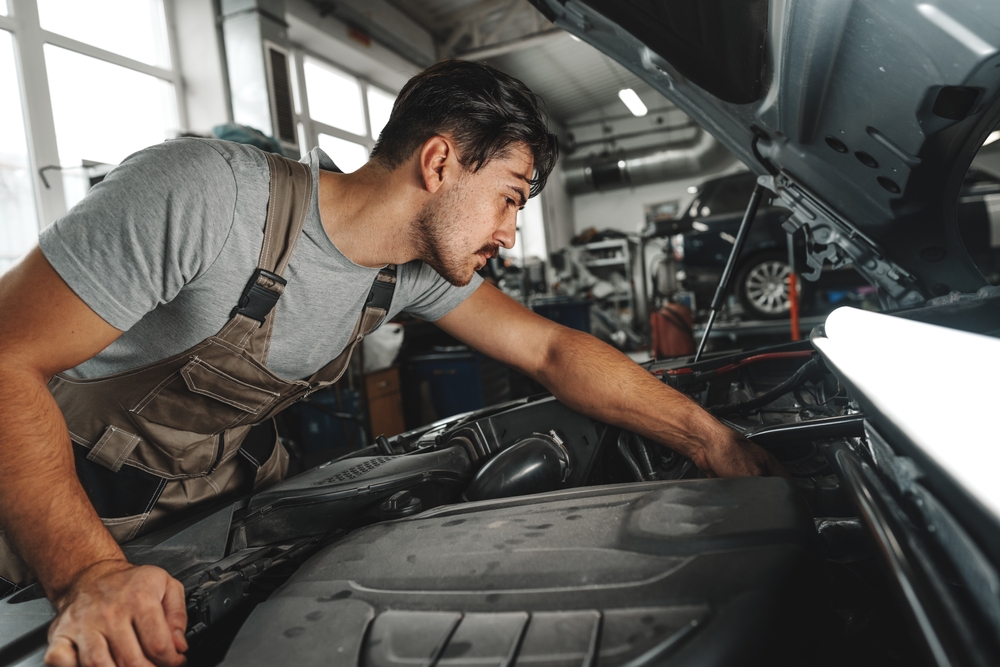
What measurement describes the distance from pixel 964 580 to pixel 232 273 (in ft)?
3.23

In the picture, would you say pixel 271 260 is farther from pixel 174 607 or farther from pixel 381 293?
pixel 174 607

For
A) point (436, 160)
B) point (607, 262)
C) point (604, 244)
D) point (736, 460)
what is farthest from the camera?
point (607, 262)

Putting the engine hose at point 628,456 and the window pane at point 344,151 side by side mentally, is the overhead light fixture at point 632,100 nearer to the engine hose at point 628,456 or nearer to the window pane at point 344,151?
the window pane at point 344,151

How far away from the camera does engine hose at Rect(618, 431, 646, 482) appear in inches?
43.9

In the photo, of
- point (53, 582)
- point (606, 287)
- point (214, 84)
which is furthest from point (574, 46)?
point (53, 582)

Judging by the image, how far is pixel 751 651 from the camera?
448 mm

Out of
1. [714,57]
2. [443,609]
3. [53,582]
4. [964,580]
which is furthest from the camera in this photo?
[714,57]

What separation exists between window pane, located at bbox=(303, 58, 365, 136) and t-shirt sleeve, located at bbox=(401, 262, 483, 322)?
5.27 meters

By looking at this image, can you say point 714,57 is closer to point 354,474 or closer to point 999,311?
point 999,311

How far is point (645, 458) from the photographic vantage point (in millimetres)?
1139

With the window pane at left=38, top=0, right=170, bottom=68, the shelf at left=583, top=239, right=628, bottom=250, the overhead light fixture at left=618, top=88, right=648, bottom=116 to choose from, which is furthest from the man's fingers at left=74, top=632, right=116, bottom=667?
the shelf at left=583, top=239, right=628, bottom=250

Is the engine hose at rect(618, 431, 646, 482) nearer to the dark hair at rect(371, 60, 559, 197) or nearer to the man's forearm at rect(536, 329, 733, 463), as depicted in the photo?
the man's forearm at rect(536, 329, 733, 463)

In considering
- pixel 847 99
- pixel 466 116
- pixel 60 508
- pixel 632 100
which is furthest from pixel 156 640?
pixel 632 100

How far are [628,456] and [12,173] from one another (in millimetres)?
4074
